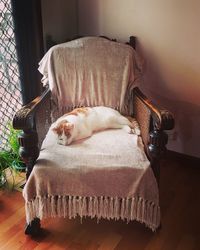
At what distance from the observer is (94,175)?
4.62 ft

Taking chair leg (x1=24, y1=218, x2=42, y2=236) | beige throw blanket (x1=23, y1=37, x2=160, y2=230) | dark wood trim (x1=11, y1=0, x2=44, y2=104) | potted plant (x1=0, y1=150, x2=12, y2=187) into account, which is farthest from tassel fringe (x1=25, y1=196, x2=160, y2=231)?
dark wood trim (x1=11, y1=0, x2=44, y2=104)

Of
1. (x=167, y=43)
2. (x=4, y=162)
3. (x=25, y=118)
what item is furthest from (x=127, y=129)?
(x=4, y=162)

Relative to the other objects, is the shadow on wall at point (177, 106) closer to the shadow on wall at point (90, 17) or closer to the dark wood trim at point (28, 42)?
the shadow on wall at point (90, 17)

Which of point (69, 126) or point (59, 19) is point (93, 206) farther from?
point (59, 19)

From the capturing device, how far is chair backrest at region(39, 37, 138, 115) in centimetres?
183

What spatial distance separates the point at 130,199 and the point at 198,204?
619 millimetres

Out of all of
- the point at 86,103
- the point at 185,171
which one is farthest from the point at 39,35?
the point at 185,171

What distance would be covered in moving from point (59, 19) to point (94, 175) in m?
1.30

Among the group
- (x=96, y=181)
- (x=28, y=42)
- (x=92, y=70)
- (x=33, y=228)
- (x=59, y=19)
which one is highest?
(x=59, y=19)

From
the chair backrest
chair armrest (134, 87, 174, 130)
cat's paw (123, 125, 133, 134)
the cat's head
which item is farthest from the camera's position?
the chair backrest

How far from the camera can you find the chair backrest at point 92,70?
72.2 inches

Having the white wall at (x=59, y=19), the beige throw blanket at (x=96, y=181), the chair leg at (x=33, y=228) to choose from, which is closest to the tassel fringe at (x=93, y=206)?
the beige throw blanket at (x=96, y=181)

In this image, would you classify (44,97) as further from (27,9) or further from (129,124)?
(27,9)

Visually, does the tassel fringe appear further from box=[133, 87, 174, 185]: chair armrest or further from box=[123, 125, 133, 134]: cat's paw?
box=[123, 125, 133, 134]: cat's paw
